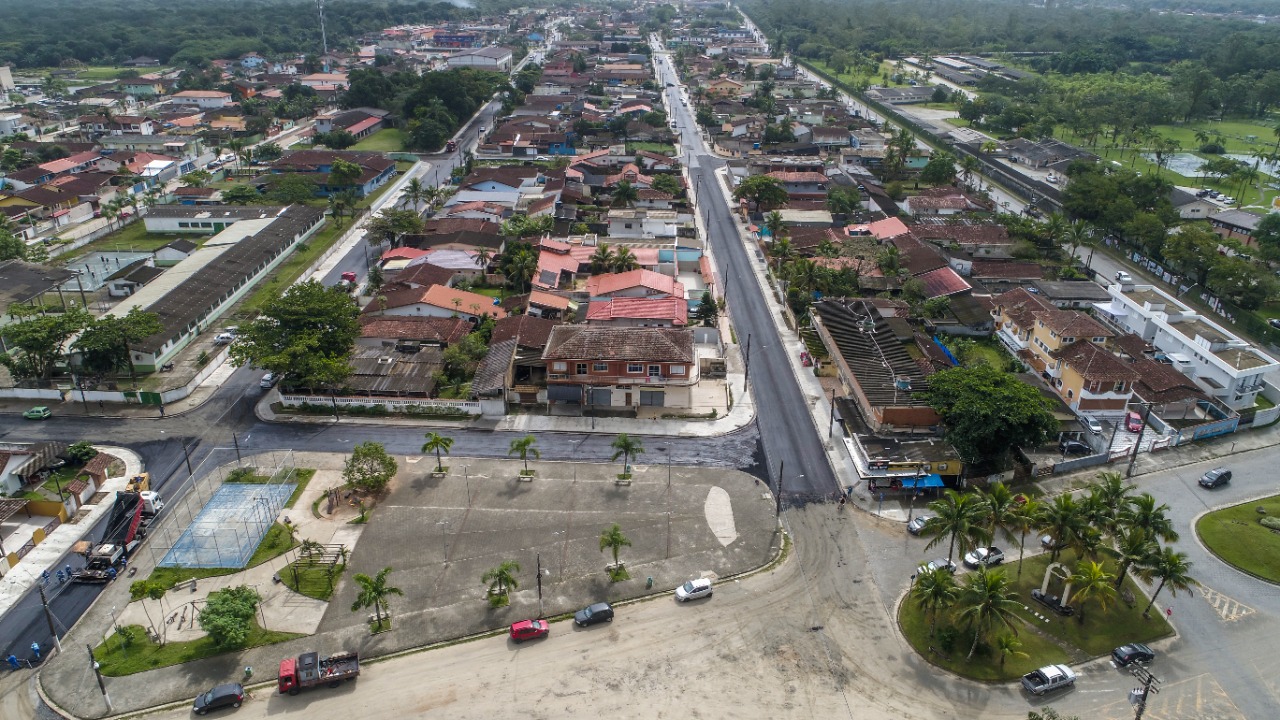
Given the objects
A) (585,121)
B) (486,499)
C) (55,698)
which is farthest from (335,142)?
(55,698)

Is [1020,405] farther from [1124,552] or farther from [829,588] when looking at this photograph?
[829,588]

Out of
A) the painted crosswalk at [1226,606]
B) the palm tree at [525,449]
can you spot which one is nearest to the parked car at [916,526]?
the painted crosswalk at [1226,606]

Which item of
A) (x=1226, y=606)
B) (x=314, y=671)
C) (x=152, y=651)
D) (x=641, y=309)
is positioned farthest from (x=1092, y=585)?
(x=152, y=651)

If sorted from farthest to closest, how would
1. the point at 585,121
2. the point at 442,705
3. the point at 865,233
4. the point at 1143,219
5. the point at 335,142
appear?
the point at 585,121, the point at 335,142, the point at 865,233, the point at 1143,219, the point at 442,705

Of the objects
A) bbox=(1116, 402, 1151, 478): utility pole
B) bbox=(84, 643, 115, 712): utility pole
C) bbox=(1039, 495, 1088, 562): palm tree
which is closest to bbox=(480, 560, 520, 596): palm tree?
bbox=(84, 643, 115, 712): utility pole

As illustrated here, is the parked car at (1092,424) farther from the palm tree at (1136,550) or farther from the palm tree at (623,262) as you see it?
the palm tree at (623,262)
